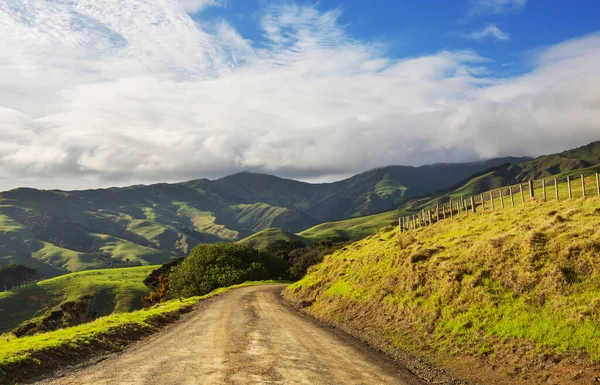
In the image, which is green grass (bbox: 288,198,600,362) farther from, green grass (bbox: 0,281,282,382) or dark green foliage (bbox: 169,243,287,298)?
dark green foliage (bbox: 169,243,287,298)

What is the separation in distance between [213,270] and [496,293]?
69.4m

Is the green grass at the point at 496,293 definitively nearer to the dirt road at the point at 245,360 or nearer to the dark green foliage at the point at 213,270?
the dirt road at the point at 245,360

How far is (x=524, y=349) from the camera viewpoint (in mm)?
18641

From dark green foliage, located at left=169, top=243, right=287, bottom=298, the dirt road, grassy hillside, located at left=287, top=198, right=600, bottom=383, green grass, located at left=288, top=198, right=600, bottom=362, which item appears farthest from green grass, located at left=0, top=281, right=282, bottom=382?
dark green foliage, located at left=169, top=243, right=287, bottom=298

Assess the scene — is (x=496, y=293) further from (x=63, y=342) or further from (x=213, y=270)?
(x=213, y=270)

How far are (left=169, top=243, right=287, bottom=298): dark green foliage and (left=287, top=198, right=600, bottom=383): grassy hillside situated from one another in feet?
159

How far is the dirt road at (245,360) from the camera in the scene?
651 inches

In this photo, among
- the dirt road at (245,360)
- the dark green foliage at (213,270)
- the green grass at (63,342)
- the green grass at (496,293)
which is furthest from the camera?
the dark green foliage at (213,270)

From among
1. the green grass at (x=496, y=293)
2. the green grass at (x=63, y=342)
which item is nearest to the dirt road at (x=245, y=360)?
the green grass at (x=63, y=342)

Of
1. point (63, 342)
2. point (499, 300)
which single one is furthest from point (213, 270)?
point (499, 300)

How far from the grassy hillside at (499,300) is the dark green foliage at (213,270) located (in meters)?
48.6

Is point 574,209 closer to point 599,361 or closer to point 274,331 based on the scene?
point 599,361

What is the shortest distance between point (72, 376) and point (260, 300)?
104ft

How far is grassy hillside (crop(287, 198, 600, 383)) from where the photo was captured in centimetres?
1816
